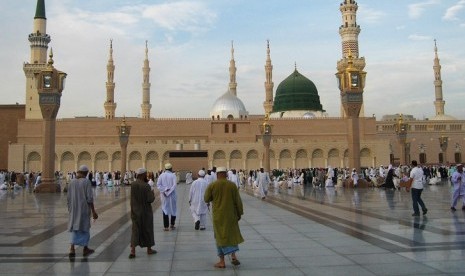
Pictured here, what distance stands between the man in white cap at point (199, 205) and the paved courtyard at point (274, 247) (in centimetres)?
26

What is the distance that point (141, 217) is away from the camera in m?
5.73

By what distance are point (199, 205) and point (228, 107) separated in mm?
51567

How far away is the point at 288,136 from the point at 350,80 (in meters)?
31.8

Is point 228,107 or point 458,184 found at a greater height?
point 228,107

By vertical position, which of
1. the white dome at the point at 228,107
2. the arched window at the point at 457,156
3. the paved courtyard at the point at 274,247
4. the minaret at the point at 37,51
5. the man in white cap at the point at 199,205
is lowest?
the paved courtyard at the point at 274,247

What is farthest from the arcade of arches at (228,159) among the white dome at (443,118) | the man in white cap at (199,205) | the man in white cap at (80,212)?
the man in white cap at (80,212)

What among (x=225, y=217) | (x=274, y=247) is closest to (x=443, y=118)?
(x=274, y=247)

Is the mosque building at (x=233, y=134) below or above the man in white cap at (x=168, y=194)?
above

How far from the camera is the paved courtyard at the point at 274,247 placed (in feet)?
15.7

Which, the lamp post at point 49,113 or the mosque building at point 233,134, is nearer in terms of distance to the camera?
the lamp post at point 49,113

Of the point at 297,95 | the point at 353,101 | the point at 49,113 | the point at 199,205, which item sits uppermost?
the point at 297,95

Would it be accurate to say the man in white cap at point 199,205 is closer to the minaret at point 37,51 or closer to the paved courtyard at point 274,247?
the paved courtyard at point 274,247

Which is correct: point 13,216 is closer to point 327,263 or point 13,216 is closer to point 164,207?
point 164,207

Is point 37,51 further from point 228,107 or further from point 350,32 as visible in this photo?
point 350,32
